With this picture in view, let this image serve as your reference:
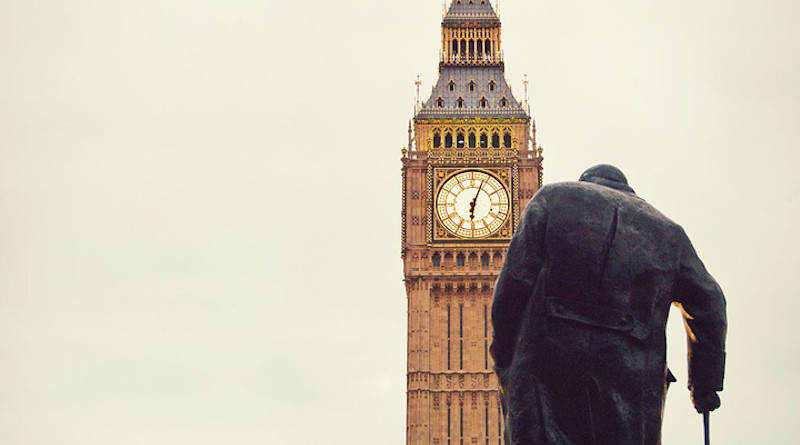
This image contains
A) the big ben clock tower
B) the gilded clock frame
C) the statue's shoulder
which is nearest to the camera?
the statue's shoulder

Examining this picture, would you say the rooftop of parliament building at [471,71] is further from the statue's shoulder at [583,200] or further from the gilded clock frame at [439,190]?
the statue's shoulder at [583,200]

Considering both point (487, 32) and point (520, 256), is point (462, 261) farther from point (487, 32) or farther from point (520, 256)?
point (520, 256)

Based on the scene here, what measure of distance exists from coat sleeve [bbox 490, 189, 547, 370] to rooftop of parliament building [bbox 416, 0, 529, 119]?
6873 centimetres

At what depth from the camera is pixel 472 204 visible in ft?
260

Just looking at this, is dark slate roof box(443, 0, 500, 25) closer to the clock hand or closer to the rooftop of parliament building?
the rooftop of parliament building

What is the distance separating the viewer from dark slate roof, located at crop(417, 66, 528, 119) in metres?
82.0

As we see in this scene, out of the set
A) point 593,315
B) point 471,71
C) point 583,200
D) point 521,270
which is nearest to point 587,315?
point 593,315

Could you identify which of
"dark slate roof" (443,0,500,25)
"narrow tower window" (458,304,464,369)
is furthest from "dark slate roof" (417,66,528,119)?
"narrow tower window" (458,304,464,369)

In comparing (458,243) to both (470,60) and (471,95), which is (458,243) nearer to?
(471,95)

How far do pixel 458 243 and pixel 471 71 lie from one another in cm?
1122

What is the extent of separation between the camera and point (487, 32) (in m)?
86.8

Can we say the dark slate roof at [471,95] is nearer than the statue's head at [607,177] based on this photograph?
No

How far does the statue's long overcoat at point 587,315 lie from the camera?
12.9 metres

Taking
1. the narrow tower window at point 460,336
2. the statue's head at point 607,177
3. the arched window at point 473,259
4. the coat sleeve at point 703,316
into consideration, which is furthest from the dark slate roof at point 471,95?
the coat sleeve at point 703,316
